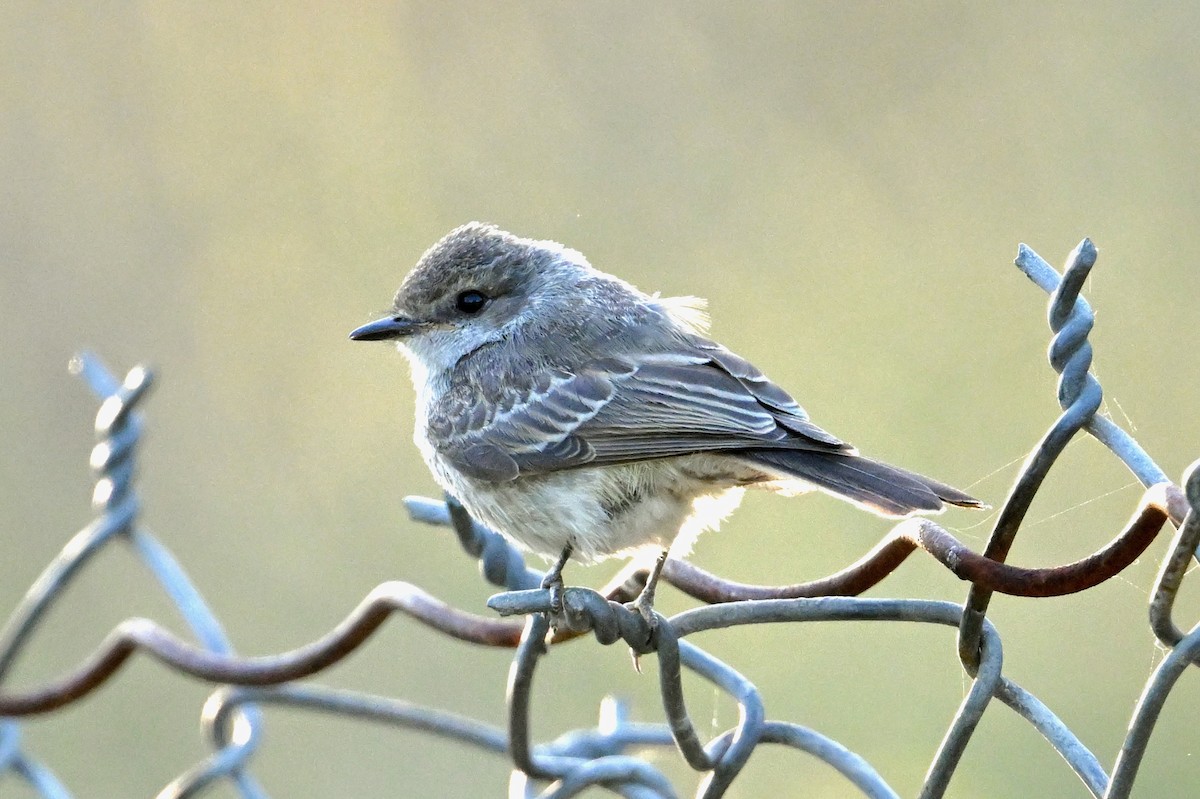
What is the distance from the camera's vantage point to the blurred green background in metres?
4.25

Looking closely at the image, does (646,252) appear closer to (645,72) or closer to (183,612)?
(645,72)

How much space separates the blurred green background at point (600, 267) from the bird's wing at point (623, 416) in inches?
43.7

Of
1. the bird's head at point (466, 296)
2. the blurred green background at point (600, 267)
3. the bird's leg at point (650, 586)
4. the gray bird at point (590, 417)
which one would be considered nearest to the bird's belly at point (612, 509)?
the gray bird at point (590, 417)

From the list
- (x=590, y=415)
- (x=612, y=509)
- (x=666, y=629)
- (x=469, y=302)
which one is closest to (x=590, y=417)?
(x=590, y=415)

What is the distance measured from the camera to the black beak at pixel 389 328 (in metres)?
3.28

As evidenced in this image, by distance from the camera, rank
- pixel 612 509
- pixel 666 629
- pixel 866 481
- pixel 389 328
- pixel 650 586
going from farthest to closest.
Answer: pixel 389 328 < pixel 612 509 < pixel 650 586 < pixel 866 481 < pixel 666 629

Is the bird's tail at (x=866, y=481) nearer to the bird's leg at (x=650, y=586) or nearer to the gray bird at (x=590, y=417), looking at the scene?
the gray bird at (x=590, y=417)

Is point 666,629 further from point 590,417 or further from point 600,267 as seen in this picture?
point 600,267

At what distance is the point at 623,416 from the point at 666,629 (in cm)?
96

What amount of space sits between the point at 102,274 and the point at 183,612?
11.7 ft

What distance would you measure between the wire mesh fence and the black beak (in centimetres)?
57

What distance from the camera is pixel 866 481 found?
7.34ft

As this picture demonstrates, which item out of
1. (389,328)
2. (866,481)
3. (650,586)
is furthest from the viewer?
(389,328)

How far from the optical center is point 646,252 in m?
5.14
